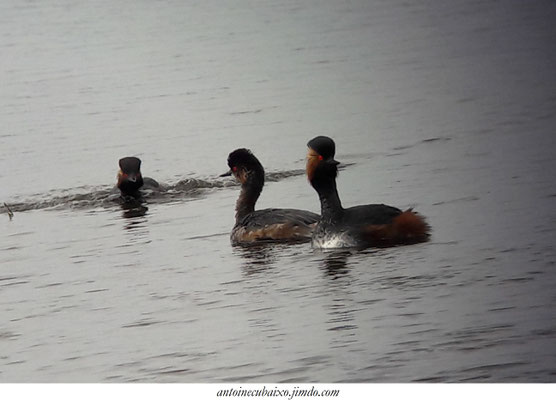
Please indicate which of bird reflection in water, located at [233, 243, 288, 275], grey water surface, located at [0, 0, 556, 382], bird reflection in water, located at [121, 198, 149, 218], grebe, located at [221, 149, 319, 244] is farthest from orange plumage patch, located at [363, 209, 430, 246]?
bird reflection in water, located at [121, 198, 149, 218]

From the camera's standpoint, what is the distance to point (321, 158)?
10.1m

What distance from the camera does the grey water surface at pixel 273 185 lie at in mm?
7941

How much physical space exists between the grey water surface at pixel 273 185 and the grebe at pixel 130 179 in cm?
19

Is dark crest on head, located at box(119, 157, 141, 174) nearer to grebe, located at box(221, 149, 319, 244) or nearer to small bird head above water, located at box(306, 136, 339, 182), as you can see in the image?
grebe, located at box(221, 149, 319, 244)

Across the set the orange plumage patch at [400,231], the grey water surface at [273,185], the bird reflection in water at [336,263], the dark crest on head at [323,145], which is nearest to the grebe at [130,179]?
the grey water surface at [273,185]

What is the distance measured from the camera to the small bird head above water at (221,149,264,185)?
1145 centimetres

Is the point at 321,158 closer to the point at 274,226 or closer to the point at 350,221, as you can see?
the point at 350,221

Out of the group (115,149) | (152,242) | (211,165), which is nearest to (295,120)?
(211,165)

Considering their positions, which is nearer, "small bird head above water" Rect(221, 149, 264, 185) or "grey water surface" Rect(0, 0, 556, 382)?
"grey water surface" Rect(0, 0, 556, 382)

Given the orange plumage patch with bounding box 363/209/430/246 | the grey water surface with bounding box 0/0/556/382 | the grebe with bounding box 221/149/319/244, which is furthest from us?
the grebe with bounding box 221/149/319/244

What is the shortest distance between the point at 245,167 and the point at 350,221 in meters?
1.83

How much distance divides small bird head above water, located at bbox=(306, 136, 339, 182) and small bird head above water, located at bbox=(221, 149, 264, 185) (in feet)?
4.29

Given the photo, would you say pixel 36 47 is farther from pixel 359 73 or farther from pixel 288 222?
pixel 288 222

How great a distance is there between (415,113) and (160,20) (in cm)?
230
